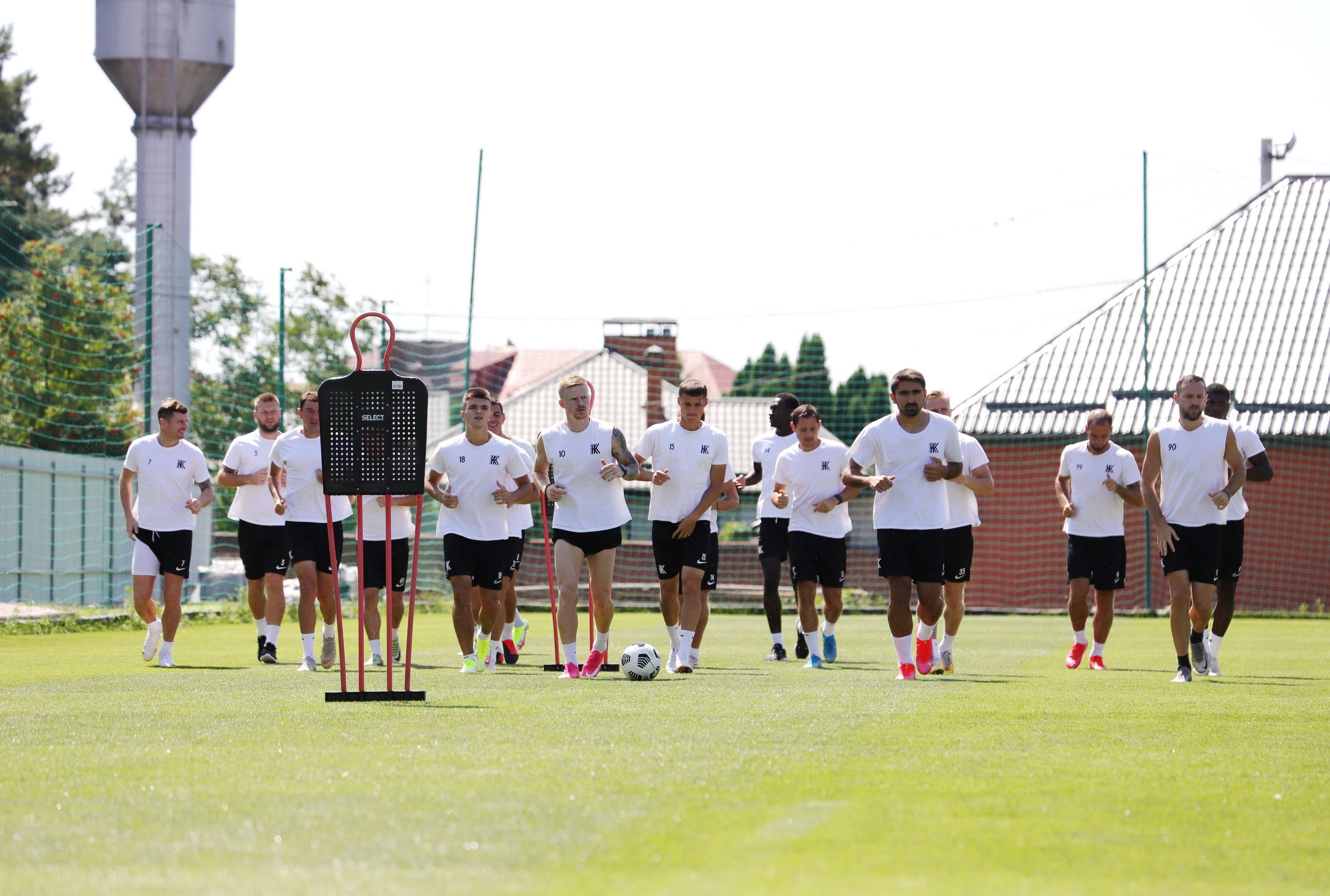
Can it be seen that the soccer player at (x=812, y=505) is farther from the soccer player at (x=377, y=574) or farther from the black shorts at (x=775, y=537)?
the soccer player at (x=377, y=574)

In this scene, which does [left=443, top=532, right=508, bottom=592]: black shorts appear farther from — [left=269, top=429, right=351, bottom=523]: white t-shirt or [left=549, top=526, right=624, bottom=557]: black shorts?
[left=269, top=429, right=351, bottom=523]: white t-shirt

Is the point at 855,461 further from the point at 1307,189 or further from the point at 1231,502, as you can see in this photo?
the point at 1307,189

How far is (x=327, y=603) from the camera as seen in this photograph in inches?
489

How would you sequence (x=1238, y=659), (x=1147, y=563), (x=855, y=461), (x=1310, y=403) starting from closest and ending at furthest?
(x=855, y=461), (x=1238, y=659), (x=1147, y=563), (x=1310, y=403)

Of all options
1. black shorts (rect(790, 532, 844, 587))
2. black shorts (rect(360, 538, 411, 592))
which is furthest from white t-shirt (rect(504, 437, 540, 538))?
black shorts (rect(790, 532, 844, 587))

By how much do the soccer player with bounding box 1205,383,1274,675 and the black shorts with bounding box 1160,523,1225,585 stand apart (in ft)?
2.19

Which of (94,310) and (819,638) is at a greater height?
(94,310)

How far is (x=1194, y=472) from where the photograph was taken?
1097cm

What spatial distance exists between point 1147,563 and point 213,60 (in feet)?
63.0

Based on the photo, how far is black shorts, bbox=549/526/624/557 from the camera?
10609 millimetres

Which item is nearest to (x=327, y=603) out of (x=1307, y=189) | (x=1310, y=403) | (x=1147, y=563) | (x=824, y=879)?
(x=824, y=879)

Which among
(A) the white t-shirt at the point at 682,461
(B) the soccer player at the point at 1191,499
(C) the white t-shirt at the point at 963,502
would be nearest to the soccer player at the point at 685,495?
(A) the white t-shirt at the point at 682,461

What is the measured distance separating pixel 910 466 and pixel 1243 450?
3.18 m

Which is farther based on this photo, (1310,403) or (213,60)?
(213,60)
